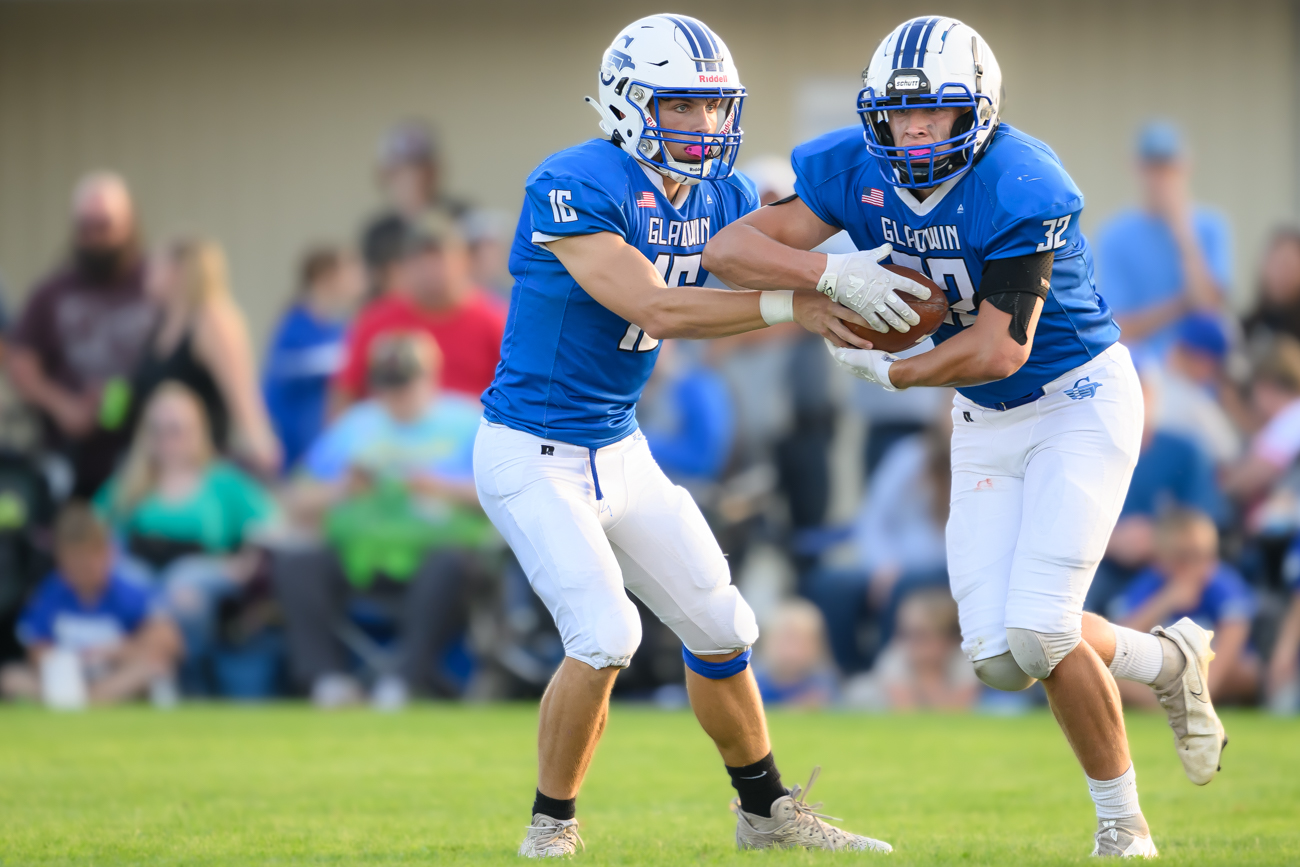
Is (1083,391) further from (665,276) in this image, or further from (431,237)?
(431,237)

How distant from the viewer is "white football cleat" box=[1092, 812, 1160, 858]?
455 centimetres

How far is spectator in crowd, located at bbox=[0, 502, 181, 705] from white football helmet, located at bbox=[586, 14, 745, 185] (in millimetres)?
5701

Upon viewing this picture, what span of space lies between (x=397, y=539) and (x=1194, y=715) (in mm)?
5413

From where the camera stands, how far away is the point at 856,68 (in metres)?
13.2

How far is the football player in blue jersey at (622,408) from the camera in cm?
478

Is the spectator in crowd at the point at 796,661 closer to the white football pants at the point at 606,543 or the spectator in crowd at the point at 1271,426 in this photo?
the spectator in crowd at the point at 1271,426

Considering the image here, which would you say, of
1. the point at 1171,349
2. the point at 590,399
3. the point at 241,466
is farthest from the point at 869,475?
the point at 590,399

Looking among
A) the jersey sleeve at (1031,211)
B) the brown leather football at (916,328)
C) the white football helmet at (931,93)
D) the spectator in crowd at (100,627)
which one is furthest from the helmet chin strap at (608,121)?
the spectator in crowd at (100,627)

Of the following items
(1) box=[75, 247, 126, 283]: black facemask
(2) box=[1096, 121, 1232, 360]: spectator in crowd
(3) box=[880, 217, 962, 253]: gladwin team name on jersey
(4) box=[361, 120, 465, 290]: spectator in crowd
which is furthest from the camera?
(4) box=[361, 120, 465, 290]: spectator in crowd

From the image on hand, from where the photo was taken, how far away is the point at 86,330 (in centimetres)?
1068

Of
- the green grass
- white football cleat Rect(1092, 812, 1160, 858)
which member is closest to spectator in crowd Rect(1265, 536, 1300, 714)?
the green grass

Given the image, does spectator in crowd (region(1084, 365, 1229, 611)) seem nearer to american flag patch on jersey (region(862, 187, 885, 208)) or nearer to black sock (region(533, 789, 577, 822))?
american flag patch on jersey (region(862, 187, 885, 208))

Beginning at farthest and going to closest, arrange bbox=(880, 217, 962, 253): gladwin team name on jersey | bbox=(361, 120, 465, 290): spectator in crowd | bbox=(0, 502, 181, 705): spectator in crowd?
bbox=(361, 120, 465, 290): spectator in crowd
bbox=(0, 502, 181, 705): spectator in crowd
bbox=(880, 217, 962, 253): gladwin team name on jersey

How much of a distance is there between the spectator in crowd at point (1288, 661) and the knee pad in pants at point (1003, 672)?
4415 millimetres
